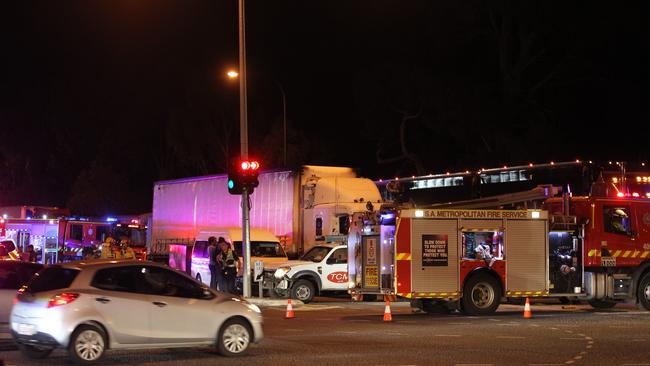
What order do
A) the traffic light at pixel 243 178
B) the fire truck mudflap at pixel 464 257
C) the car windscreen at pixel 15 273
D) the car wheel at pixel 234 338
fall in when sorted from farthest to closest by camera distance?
the traffic light at pixel 243 178
the fire truck mudflap at pixel 464 257
the car windscreen at pixel 15 273
the car wheel at pixel 234 338

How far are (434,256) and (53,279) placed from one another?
30.0 ft

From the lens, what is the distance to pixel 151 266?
11.7m

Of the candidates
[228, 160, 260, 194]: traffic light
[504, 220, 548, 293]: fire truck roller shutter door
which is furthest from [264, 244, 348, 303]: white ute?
[504, 220, 548, 293]: fire truck roller shutter door

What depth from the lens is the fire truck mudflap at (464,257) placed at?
1800cm

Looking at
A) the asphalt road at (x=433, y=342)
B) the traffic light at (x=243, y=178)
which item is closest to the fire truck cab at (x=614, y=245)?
the asphalt road at (x=433, y=342)

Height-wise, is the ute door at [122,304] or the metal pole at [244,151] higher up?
the metal pole at [244,151]

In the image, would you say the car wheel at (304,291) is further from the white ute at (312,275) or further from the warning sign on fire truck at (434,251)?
the warning sign on fire truck at (434,251)

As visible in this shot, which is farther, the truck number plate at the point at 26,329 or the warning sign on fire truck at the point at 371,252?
the warning sign on fire truck at the point at 371,252

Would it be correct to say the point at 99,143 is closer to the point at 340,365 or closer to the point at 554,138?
the point at 554,138

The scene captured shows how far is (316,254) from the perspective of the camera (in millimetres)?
23703

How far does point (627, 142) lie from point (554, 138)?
12.2ft

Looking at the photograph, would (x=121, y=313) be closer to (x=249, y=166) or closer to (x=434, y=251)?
(x=434, y=251)

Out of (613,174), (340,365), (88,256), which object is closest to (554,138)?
(613,174)

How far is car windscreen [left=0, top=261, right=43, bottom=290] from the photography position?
13.5 m
